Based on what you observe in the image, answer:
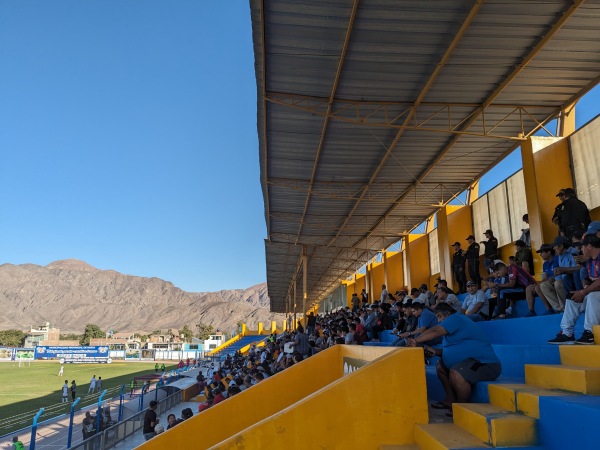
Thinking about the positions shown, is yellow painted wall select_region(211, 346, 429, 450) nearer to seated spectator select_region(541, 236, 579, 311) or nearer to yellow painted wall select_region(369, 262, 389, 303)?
seated spectator select_region(541, 236, 579, 311)

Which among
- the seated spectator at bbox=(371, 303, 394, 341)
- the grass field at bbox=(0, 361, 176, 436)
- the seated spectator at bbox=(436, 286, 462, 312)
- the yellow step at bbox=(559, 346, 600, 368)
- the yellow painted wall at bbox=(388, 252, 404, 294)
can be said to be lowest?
the grass field at bbox=(0, 361, 176, 436)

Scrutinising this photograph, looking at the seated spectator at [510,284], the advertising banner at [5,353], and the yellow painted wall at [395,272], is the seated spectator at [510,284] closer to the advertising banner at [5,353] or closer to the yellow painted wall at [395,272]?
the yellow painted wall at [395,272]

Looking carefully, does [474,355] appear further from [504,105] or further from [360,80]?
[504,105]

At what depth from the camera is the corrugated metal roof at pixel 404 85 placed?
8523 mm

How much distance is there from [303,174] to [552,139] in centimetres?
698

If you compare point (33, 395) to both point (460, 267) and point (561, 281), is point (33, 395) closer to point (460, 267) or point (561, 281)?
point (460, 267)

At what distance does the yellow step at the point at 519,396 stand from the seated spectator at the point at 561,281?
2.75 meters

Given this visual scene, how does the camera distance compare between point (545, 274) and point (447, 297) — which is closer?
point (545, 274)

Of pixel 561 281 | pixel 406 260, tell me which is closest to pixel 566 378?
pixel 561 281

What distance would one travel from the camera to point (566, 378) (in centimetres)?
340

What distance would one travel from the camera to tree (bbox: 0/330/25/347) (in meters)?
93.5

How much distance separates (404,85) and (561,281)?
5.88m

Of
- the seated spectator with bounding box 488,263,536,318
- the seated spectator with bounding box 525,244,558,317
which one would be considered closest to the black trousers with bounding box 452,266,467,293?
the seated spectator with bounding box 488,263,536,318

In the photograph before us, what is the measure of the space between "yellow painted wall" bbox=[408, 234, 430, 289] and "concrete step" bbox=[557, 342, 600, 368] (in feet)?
64.0
